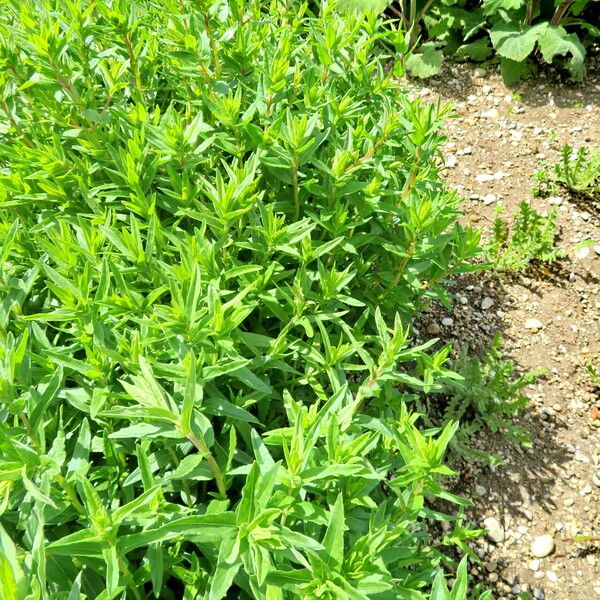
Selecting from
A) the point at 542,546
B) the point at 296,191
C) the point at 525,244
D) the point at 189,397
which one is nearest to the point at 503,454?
the point at 542,546

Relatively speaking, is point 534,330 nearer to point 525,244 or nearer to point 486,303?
point 486,303

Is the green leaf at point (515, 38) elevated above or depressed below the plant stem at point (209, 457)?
below

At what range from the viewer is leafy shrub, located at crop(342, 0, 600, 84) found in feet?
14.6

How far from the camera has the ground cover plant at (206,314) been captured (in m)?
1.18

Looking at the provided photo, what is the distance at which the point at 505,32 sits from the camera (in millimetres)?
4559

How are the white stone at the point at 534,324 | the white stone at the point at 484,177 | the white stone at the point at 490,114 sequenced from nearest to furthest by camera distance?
the white stone at the point at 534,324 → the white stone at the point at 484,177 → the white stone at the point at 490,114

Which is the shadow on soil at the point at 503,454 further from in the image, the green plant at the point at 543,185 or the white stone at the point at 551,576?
the green plant at the point at 543,185

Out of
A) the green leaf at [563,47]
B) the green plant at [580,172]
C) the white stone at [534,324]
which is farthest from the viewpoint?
the green leaf at [563,47]

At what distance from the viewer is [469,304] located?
340 cm

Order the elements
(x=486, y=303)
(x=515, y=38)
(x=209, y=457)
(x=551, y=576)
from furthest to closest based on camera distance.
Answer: (x=515, y=38), (x=486, y=303), (x=551, y=576), (x=209, y=457)

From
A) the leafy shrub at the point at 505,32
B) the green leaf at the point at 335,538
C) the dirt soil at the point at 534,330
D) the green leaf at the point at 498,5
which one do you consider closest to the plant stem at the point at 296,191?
the green leaf at the point at 335,538

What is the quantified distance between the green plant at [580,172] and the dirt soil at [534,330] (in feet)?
0.28

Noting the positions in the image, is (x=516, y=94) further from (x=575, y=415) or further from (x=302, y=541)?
(x=302, y=541)

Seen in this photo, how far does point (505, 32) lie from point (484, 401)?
10.7 feet
